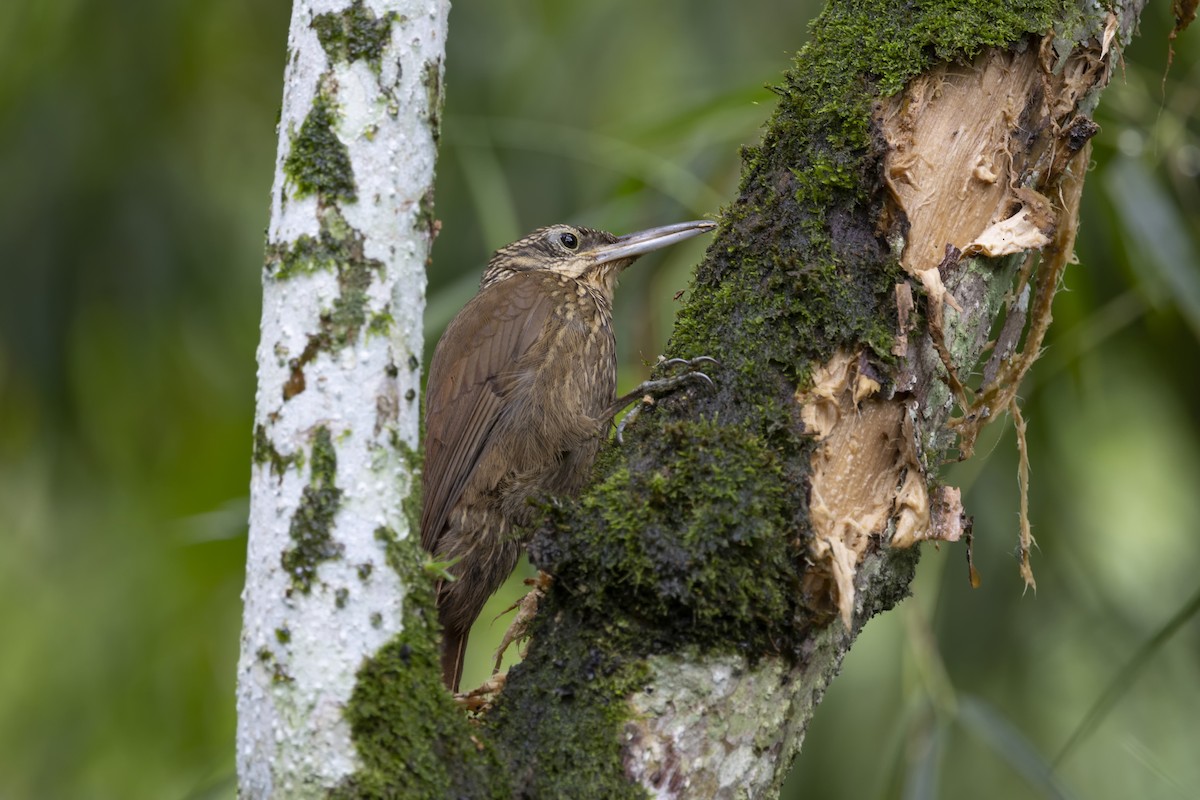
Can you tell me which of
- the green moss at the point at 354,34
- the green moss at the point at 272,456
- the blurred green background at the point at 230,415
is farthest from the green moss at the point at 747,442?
the blurred green background at the point at 230,415

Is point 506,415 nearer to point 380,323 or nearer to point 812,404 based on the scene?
point 812,404

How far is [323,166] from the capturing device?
168 cm

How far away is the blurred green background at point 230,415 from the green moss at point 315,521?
2541mm

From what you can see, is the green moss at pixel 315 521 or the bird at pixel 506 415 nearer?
the green moss at pixel 315 521

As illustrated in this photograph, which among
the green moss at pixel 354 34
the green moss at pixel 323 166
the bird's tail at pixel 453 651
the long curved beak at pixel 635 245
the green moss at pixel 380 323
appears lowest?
the bird's tail at pixel 453 651

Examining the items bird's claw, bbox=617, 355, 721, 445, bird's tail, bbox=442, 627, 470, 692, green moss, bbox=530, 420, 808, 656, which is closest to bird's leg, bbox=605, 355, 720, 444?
bird's claw, bbox=617, 355, 721, 445

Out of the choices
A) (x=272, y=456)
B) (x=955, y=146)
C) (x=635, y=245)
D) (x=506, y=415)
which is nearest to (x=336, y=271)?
(x=272, y=456)

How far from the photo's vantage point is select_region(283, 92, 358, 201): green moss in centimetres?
168

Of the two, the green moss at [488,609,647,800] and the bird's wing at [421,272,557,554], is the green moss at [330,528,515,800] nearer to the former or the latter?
the green moss at [488,609,647,800]

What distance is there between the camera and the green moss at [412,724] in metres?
1.62

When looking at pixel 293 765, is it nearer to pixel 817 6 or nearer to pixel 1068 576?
pixel 1068 576

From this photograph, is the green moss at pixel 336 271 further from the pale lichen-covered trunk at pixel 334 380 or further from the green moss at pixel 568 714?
the green moss at pixel 568 714

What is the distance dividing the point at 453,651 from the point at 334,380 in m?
1.59

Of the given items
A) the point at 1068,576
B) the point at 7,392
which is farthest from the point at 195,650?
the point at 1068,576
